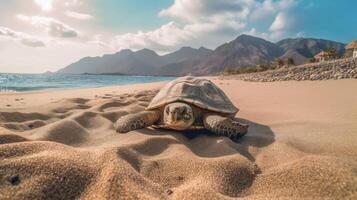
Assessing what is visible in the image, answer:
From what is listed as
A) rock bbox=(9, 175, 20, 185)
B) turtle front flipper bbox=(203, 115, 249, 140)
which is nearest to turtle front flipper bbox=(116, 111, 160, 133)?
turtle front flipper bbox=(203, 115, 249, 140)

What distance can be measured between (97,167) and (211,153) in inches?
40.6

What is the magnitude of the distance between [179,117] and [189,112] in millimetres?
158

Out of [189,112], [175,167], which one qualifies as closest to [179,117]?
[189,112]

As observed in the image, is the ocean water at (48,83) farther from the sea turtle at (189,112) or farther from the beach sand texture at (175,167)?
the beach sand texture at (175,167)

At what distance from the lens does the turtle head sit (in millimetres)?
2859

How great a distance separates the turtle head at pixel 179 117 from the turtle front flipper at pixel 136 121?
12.0 inches

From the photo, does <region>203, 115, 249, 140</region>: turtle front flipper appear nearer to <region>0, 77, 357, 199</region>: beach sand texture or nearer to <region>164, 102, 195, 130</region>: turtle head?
<region>0, 77, 357, 199</region>: beach sand texture

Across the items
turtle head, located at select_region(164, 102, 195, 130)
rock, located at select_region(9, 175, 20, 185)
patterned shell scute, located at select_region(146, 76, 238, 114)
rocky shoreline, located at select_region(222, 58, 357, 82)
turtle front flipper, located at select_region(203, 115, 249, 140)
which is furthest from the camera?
rocky shoreline, located at select_region(222, 58, 357, 82)

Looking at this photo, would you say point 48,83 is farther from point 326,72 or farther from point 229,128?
point 229,128

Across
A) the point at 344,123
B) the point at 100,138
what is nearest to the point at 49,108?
the point at 100,138

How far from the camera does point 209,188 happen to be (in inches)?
56.0

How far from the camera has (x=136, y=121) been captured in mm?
3047

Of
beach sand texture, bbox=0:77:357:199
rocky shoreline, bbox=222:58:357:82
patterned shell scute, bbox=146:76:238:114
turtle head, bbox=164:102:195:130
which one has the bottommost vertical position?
beach sand texture, bbox=0:77:357:199

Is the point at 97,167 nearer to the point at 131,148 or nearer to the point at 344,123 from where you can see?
the point at 131,148
